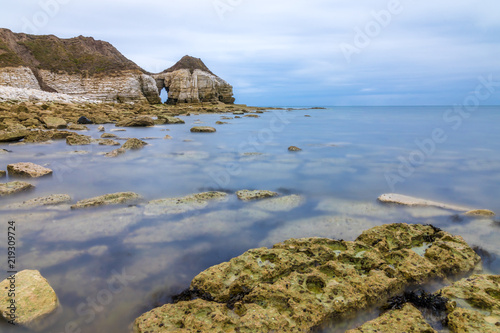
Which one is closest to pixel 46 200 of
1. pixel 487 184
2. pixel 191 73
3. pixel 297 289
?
pixel 297 289

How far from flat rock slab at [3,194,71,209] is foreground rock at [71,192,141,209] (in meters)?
0.42

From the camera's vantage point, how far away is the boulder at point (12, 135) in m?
11.2

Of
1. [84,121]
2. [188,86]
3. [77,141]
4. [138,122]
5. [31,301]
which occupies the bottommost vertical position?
[31,301]

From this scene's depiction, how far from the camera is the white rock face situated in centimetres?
5512

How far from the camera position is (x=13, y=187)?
17.9 ft

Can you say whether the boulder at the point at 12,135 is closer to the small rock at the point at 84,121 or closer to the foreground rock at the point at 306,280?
the small rock at the point at 84,121

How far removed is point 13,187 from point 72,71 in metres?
44.1

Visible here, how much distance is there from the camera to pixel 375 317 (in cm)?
253

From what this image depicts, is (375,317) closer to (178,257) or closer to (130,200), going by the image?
(178,257)

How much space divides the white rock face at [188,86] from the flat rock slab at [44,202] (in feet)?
172

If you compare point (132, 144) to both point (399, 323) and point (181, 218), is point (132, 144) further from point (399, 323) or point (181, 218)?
point (399, 323)

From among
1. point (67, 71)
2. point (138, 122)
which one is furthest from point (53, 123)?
point (67, 71)

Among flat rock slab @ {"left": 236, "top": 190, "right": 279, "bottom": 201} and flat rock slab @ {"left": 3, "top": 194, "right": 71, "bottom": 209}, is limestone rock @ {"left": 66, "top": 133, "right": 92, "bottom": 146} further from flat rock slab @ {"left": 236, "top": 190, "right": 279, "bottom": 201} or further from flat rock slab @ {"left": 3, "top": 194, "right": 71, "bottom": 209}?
flat rock slab @ {"left": 236, "top": 190, "right": 279, "bottom": 201}

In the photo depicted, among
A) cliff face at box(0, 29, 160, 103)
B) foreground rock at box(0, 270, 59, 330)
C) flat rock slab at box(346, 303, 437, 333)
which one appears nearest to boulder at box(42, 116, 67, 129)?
foreground rock at box(0, 270, 59, 330)
